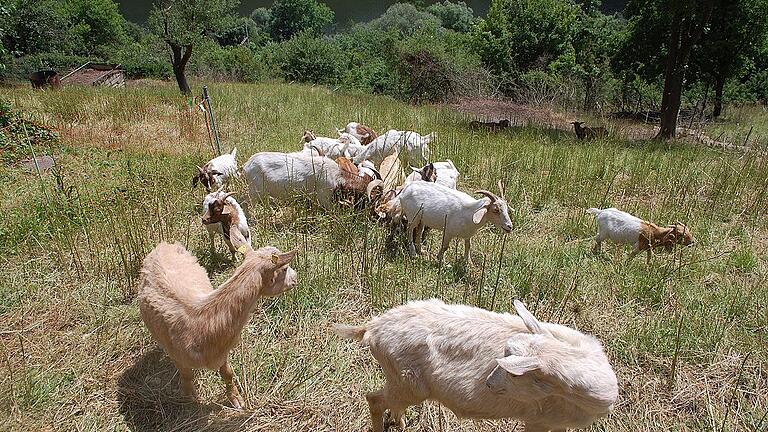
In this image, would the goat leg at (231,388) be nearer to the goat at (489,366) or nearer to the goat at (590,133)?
the goat at (489,366)

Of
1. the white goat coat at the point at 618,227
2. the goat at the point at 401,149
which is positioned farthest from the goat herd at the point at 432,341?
the goat at the point at 401,149

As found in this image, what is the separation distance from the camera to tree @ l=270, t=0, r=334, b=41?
2023 inches

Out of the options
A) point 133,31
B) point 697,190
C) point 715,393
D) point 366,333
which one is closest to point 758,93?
point 697,190

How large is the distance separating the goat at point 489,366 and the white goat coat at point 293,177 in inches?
122

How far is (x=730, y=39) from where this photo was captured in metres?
15.2

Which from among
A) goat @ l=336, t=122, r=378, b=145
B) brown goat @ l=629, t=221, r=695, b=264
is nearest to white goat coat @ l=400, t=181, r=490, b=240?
brown goat @ l=629, t=221, r=695, b=264

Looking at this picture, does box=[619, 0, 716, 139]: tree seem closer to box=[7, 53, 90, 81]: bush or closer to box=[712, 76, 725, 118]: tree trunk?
box=[712, 76, 725, 118]: tree trunk

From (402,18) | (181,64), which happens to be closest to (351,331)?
(181,64)

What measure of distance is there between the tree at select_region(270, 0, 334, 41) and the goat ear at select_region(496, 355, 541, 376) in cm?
5335

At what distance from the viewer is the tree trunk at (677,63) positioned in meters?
11.0

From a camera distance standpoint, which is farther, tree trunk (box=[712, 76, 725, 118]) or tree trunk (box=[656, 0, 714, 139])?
tree trunk (box=[712, 76, 725, 118])

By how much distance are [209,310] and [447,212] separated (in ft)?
8.68

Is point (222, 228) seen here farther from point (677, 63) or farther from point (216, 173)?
point (677, 63)

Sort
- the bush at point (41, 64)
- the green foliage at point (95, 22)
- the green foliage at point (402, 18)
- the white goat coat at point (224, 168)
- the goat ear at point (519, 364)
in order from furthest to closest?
the green foliage at point (402, 18)
the green foliage at point (95, 22)
the bush at point (41, 64)
the white goat coat at point (224, 168)
the goat ear at point (519, 364)
